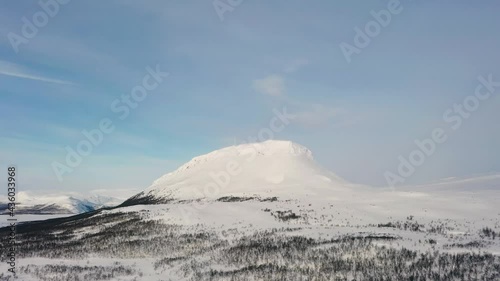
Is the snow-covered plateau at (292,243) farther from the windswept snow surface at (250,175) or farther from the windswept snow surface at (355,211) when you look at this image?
the windswept snow surface at (250,175)

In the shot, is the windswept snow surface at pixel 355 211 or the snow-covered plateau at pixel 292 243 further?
the windswept snow surface at pixel 355 211

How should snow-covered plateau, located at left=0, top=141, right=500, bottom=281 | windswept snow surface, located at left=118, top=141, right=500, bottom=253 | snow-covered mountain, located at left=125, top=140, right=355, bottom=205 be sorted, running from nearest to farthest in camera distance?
snow-covered plateau, located at left=0, top=141, right=500, bottom=281 < windswept snow surface, located at left=118, top=141, right=500, bottom=253 < snow-covered mountain, located at left=125, top=140, right=355, bottom=205

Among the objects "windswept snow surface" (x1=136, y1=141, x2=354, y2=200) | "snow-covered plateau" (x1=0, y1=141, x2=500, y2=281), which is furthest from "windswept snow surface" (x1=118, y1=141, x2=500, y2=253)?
"windswept snow surface" (x1=136, y1=141, x2=354, y2=200)

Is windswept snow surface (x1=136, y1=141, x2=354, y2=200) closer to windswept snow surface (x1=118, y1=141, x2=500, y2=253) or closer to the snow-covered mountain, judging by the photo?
the snow-covered mountain

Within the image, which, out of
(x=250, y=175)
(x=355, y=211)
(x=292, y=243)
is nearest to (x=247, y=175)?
(x=250, y=175)

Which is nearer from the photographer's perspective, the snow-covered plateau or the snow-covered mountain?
the snow-covered plateau

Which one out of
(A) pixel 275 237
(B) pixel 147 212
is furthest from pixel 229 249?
(B) pixel 147 212

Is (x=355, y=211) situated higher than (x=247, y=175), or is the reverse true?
(x=247, y=175)

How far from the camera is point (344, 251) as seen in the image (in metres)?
32.1

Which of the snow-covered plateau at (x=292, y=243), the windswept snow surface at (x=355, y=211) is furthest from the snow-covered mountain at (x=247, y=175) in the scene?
the snow-covered plateau at (x=292, y=243)

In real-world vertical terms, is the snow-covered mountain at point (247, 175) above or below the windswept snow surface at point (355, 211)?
above

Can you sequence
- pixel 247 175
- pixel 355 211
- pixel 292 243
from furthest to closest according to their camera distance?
1. pixel 247 175
2. pixel 355 211
3. pixel 292 243

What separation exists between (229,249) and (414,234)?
17974mm

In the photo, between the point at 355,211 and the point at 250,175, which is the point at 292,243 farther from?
the point at 250,175
